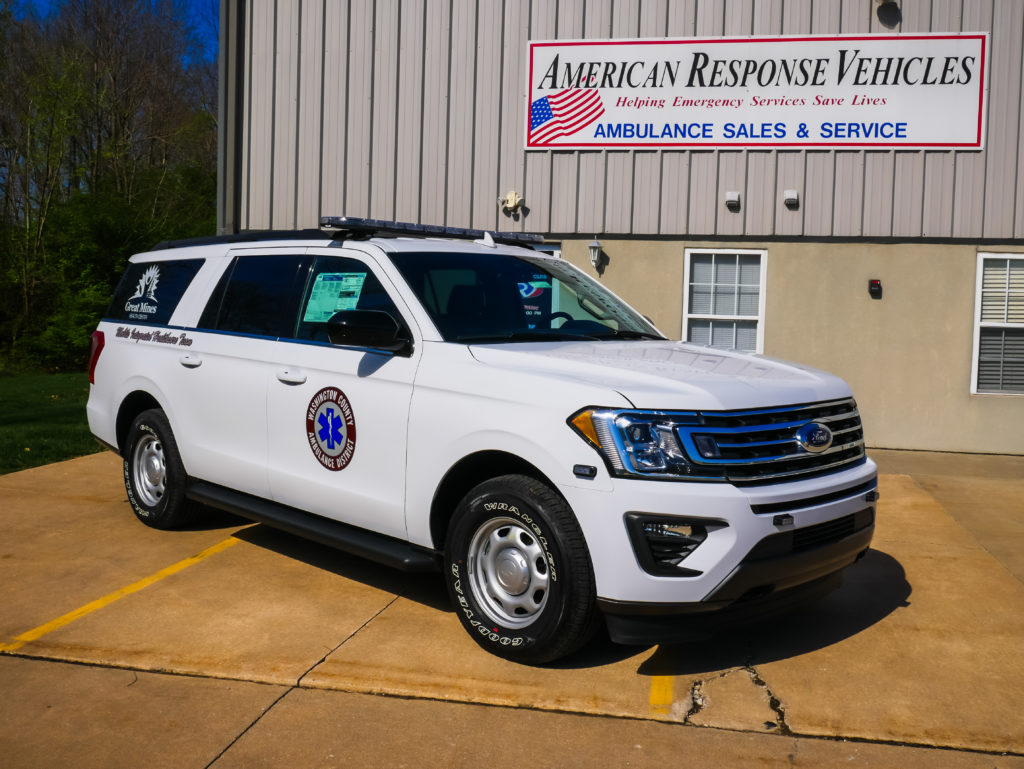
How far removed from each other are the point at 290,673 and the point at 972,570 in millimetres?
4260

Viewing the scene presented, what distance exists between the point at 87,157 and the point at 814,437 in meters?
29.4

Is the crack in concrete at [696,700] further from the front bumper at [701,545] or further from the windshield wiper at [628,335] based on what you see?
the windshield wiper at [628,335]

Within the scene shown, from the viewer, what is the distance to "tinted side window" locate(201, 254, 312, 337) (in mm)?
5609

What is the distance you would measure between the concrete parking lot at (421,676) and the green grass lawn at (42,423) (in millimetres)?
3760

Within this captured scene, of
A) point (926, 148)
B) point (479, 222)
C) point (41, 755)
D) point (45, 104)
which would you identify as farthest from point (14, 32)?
point (41, 755)

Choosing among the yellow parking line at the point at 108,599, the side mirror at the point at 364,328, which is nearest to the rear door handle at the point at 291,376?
the side mirror at the point at 364,328

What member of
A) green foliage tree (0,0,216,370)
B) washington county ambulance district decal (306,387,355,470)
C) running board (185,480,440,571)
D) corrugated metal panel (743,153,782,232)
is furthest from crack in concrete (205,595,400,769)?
green foliage tree (0,0,216,370)

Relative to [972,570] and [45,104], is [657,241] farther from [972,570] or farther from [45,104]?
[45,104]

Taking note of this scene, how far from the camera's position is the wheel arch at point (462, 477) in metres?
4.41

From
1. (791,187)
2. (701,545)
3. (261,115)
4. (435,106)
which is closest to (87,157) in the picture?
(261,115)

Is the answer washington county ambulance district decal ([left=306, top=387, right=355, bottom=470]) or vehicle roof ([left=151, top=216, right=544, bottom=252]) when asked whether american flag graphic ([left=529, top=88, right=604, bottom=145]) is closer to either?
vehicle roof ([left=151, top=216, right=544, bottom=252])

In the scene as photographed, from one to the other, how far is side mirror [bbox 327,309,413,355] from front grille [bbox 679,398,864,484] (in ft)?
5.05

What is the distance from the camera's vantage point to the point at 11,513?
718 cm

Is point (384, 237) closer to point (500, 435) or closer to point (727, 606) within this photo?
point (500, 435)
